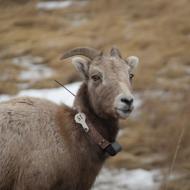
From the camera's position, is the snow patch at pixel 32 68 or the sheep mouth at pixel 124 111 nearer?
the sheep mouth at pixel 124 111

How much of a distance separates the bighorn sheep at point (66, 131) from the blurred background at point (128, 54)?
2856 mm

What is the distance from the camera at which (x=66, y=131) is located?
916cm

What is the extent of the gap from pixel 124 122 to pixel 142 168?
2.34 m

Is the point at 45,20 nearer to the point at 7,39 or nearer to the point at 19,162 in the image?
the point at 7,39

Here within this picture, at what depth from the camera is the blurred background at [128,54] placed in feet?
51.4

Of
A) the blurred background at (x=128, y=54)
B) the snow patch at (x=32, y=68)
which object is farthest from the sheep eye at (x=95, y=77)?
the snow patch at (x=32, y=68)

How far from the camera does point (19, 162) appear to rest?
8758 millimetres

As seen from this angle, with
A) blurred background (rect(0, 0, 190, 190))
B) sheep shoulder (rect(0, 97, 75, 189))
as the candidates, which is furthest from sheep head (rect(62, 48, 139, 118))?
blurred background (rect(0, 0, 190, 190))

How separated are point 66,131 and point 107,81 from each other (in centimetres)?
89

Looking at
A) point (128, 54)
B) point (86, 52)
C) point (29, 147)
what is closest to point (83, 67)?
point (86, 52)

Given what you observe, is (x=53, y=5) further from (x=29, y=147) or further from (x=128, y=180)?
(x=29, y=147)

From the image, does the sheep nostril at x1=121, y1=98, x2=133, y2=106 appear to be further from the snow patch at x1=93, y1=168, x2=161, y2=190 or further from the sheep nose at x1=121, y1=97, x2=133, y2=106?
the snow patch at x1=93, y1=168, x2=161, y2=190

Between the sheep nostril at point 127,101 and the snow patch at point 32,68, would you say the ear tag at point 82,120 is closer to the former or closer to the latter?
the sheep nostril at point 127,101

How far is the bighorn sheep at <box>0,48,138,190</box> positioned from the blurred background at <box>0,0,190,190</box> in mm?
2856
